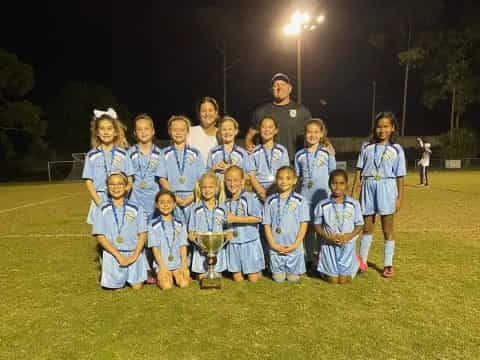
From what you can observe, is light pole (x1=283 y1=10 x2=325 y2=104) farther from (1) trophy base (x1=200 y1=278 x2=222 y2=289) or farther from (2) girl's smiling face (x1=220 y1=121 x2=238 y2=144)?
(1) trophy base (x1=200 y1=278 x2=222 y2=289)

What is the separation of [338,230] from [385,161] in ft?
3.00

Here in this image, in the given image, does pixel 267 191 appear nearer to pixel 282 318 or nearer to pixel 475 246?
pixel 282 318

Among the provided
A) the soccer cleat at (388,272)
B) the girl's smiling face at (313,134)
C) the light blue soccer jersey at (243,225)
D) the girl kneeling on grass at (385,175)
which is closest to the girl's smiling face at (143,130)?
the light blue soccer jersey at (243,225)

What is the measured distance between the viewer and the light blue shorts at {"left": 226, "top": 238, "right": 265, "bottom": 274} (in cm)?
405

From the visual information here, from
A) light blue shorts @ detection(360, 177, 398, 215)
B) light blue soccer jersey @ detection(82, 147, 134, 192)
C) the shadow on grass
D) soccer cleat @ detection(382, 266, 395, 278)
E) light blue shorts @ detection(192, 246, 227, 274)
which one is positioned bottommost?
the shadow on grass

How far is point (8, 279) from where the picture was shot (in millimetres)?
4293

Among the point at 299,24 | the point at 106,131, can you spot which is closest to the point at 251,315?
the point at 106,131

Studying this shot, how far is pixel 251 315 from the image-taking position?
3217mm

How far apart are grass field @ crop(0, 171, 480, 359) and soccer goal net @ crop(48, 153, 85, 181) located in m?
18.0

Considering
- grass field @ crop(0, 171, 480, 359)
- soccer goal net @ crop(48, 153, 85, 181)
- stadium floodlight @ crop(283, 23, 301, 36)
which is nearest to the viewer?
grass field @ crop(0, 171, 480, 359)

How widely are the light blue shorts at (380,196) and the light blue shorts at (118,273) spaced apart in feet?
8.23

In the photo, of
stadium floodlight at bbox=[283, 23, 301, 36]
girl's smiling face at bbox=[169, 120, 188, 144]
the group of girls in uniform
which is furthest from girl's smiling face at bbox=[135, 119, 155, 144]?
stadium floodlight at bbox=[283, 23, 301, 36]

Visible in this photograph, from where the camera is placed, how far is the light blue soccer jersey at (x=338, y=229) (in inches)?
156

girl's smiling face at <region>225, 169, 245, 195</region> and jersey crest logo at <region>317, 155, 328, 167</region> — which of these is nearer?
girl's smiling face at <region>225, 169, 245, 195</region>
